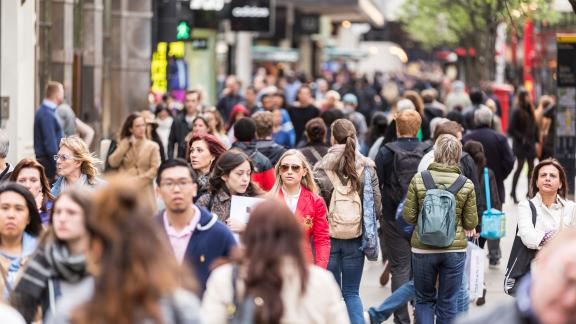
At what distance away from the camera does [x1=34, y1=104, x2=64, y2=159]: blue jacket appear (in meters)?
16.8

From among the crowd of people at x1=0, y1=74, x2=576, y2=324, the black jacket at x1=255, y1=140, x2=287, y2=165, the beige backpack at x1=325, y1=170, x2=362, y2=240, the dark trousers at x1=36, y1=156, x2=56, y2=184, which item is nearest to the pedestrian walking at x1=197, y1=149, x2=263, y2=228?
the crowd of people at x1=0, y1=74, x2=576, y2=324

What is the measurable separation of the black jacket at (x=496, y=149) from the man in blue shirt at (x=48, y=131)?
15.1 ft

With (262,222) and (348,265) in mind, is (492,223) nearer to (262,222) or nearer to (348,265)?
(348,265)

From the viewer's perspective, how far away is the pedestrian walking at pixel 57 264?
246 inches

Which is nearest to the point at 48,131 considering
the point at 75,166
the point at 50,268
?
the point at 75,166

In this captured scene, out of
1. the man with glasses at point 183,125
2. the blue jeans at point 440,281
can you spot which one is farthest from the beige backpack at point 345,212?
the man with glasses at point 183,125

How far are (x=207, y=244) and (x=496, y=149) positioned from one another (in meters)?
9.00

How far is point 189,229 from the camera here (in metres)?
7.58

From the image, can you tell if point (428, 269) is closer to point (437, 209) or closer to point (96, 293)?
point (437, 209)

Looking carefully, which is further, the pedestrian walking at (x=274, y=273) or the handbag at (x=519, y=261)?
the handbag at (x=519, y=261)

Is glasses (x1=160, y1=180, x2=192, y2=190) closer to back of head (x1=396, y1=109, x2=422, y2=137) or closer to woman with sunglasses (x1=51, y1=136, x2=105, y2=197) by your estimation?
woman with sunglasses (x1=51, y1=136, x2=105, y2=197)

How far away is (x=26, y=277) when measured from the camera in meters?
6.54

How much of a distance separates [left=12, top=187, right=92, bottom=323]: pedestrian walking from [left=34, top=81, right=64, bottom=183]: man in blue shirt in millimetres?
10120

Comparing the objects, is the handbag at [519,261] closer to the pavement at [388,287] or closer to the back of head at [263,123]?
the pavement at [388,287]
